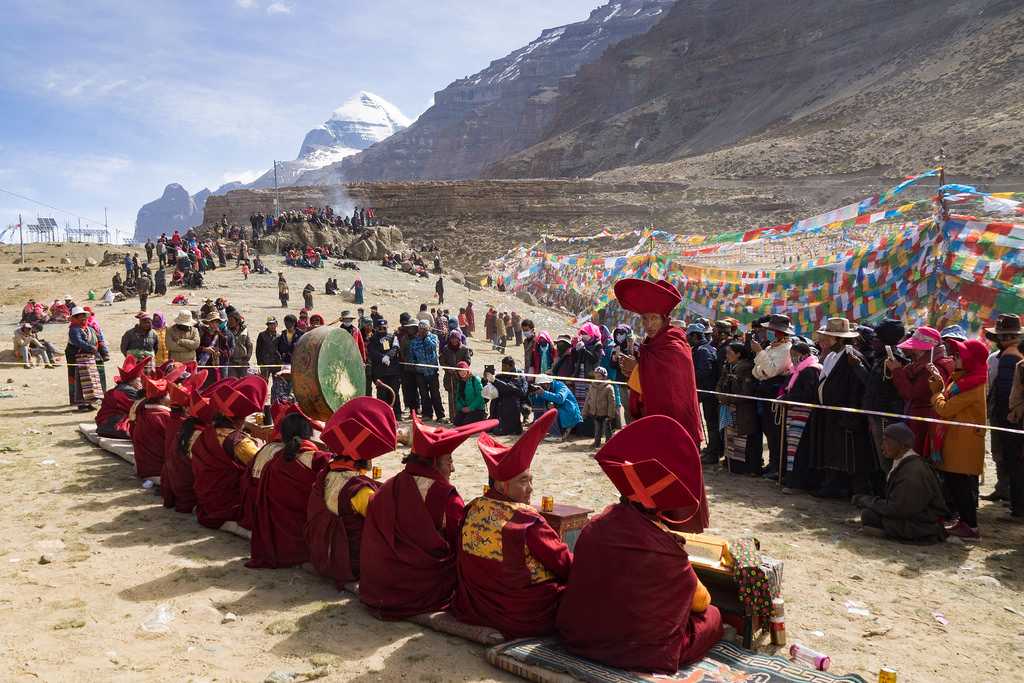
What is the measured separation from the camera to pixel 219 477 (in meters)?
6.41

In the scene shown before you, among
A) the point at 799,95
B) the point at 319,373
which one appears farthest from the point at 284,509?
the point at 799,95

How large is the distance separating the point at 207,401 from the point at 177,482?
2.57 ft

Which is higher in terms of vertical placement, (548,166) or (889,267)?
(548,166)

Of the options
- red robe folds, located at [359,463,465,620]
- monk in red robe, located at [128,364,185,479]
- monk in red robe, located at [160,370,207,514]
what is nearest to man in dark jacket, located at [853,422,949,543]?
red robe folds, located at [359,463,465,620]

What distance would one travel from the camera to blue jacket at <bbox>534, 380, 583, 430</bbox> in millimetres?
10445

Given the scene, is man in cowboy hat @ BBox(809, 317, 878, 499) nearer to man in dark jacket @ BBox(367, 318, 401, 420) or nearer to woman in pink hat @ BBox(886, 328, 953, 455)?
woman in pink hat @ BBox(886, 328, 953, 455)

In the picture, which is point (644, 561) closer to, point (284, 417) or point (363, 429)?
point (363, 429)

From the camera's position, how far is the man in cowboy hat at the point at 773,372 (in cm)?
791

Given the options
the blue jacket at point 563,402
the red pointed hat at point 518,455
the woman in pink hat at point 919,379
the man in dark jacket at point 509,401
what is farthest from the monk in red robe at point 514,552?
the man in dark jacket at point 509,401

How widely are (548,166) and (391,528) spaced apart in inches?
3987

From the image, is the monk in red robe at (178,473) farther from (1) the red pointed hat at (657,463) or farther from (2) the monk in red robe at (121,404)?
(1) the red pointed hat at (657,463)

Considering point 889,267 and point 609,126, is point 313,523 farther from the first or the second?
point 609,126

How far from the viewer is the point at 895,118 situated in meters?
63.5

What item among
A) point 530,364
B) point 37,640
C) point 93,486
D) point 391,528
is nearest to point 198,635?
point 37,640
